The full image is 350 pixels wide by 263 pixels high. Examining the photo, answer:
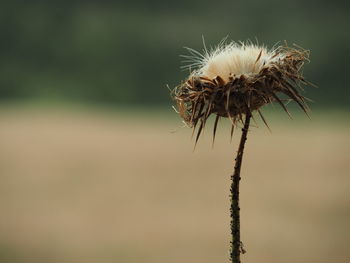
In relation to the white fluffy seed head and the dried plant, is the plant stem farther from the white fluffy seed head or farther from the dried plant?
the white fluffy seed head

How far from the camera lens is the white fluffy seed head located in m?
3.30

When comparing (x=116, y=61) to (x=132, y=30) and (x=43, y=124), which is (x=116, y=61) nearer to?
(x=132, y=30)

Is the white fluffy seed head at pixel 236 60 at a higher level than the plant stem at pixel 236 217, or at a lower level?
higher

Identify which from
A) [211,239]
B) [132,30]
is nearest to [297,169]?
[211,239]

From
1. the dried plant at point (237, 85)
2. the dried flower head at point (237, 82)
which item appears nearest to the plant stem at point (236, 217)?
the dried plant at point (237, 85)

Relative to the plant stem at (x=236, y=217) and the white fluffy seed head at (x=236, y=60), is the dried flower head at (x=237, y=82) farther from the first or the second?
the plant stem at (x=236, y=217)

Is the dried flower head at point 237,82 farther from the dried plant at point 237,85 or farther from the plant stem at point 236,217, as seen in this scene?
the plant stem at point 236,217

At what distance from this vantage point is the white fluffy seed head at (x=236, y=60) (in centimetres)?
330

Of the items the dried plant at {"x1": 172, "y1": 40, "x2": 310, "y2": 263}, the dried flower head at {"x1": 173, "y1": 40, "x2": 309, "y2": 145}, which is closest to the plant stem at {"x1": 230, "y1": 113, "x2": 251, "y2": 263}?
the dried plant at {"x1": 172, "y1": 40, "x2": 310, "y2": 263}

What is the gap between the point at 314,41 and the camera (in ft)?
419

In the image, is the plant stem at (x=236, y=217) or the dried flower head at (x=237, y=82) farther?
the dried flower head at (x=237, y=82)

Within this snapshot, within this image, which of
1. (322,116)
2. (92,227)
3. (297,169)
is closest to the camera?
(92,227)

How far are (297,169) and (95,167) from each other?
18.9 metres

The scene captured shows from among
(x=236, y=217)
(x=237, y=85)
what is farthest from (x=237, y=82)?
(x=236, y=217)
